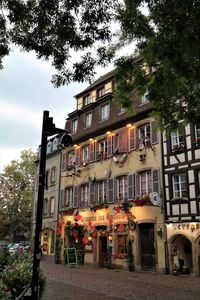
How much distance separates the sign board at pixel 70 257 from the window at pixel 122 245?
119 inches

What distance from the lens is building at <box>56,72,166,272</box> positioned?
19.9 m

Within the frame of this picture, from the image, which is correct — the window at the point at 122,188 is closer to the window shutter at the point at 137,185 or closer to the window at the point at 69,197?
the window shutter at the point at 137,185

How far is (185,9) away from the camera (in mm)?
6535

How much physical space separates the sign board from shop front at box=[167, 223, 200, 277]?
691 centimetres

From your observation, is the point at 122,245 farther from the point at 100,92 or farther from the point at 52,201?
the point at 100,92

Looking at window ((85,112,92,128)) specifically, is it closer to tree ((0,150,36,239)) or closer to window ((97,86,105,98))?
window ((97,86,105,98))

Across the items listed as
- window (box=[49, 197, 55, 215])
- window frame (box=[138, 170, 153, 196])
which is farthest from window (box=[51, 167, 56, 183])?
window frame (box=[138, 170, 153, 196])

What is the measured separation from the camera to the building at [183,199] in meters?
17.5

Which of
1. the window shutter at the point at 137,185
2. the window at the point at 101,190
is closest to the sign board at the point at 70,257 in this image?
the window at the point at 101,190

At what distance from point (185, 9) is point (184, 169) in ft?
41.8

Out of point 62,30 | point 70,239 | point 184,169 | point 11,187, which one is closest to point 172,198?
point 184,169

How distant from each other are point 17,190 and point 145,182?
30.3m

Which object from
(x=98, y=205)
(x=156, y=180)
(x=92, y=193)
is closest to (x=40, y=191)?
(x=156, y=180)

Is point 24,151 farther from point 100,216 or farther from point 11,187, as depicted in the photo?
point 100,216
